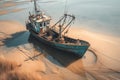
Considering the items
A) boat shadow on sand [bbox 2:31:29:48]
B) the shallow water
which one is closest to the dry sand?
the shallow water

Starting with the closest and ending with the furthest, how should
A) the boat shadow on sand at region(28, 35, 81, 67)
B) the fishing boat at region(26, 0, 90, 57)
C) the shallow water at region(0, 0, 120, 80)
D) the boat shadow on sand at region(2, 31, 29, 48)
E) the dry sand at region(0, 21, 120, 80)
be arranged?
the dry sand at region(0, 21, 120, 80) < the shallow water at region(0, 0, 120, 80) < the fishing boat at region(26, 0, 90, 57) < the boat shadow on sand at region(28, 35, 81, 67) < the boat shadow on sand at region(2, 31, 29, 48)

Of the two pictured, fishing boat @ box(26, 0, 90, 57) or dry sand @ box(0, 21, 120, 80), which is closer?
dry sand @ box(0, 21, 120, 80)

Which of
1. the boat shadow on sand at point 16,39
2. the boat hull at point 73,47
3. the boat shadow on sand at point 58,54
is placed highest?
the boat hull at point 73,47

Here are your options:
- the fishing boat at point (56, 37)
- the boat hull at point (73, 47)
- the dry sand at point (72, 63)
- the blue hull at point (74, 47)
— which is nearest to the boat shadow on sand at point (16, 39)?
the dry sand at point (72, 63)

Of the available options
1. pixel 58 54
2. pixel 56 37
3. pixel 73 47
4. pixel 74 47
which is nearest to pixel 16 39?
pixel 56 37

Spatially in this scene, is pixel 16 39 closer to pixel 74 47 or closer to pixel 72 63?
pixel 74 47

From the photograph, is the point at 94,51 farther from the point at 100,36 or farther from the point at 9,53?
the point at 9,53

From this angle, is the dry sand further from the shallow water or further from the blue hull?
the blue hull

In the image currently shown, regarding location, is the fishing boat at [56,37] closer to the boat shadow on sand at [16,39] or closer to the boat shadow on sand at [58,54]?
the boat shadow on sand at [58,54]
